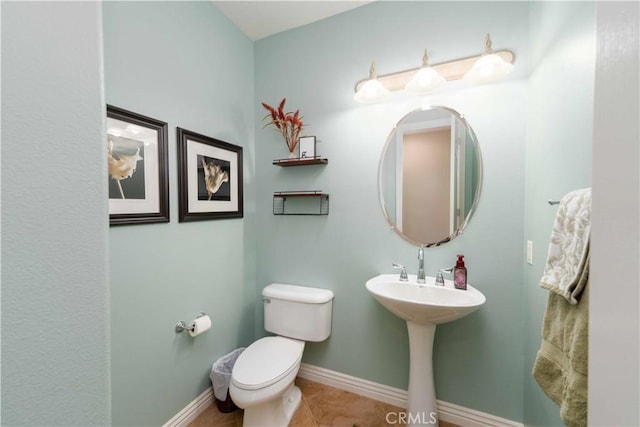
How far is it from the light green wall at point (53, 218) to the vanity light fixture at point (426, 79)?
1.42 meters

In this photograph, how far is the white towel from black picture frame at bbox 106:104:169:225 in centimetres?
169

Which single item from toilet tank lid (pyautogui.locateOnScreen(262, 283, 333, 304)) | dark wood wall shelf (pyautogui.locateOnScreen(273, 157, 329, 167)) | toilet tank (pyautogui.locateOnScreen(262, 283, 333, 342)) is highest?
dark wood wall shelf (pyautogui.locateOnScreen(273, 157, 329, 167))

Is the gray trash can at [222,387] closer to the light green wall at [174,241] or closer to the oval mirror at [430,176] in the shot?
the light green wall at [174,241]

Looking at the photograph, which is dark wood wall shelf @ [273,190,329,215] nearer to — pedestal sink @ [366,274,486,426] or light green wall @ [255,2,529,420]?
light green wall @ [255,2,529,420]

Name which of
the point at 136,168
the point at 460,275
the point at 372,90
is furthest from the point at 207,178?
the point at 460,275

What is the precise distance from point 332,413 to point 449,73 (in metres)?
2.18

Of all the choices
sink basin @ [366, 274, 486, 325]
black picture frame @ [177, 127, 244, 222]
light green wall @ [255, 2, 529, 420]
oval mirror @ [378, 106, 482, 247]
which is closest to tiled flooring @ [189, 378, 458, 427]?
light green wall @ [255, 2, 529, 420]

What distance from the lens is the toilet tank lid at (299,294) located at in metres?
1.70

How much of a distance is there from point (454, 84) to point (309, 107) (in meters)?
0.95

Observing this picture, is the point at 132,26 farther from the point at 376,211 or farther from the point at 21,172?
the point at 376,211

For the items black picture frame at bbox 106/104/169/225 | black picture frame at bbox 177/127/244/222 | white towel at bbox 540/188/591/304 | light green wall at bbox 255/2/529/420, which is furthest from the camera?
black picture frame at bbox 177/127/244/222

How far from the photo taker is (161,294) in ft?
4.55

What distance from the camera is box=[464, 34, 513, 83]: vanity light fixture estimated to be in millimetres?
1288

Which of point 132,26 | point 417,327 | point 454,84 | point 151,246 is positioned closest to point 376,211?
point 417,327
